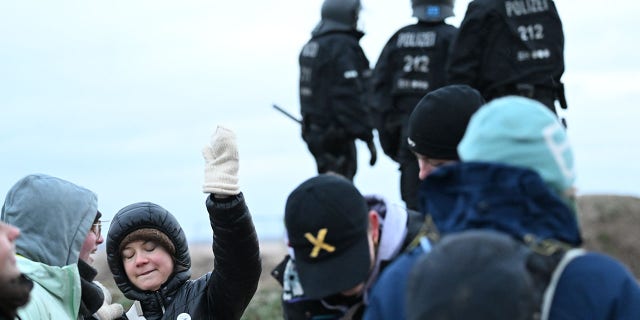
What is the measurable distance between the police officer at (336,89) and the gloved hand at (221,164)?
7.75 m

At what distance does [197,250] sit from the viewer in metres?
15.9

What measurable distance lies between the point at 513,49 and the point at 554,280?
17.7 ft

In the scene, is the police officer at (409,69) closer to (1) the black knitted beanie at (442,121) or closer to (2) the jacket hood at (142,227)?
(2) the jacket hood at (142,227)

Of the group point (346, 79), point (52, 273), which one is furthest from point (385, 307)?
point (346, 79)

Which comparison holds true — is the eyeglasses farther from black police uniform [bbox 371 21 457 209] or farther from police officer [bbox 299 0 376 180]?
police officer [bbox 299 0 376 180]

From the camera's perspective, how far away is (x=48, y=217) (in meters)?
4.70

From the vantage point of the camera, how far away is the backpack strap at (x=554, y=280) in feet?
9.01

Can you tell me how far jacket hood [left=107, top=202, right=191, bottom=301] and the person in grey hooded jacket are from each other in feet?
1.58

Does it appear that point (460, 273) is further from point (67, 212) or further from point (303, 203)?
point (67, 212)

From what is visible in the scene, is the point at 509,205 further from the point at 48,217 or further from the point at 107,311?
the point at 107,311

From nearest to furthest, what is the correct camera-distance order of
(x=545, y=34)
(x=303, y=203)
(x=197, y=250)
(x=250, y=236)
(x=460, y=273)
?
(x=460, y=273), (x=303, y=203), (x=250, y=236), (x=545, y=34), (x=197, y=250)

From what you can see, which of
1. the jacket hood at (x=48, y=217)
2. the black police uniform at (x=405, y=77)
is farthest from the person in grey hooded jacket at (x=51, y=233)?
the black police uniform at (x=405, y=77)

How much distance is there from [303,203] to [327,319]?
41cm

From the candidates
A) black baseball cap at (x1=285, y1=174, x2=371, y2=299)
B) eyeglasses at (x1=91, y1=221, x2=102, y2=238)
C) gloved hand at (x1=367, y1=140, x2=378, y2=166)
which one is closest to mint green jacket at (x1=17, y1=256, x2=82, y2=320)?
eyeglasses at (x1=91, y1=221, x2=102, y2=238)
